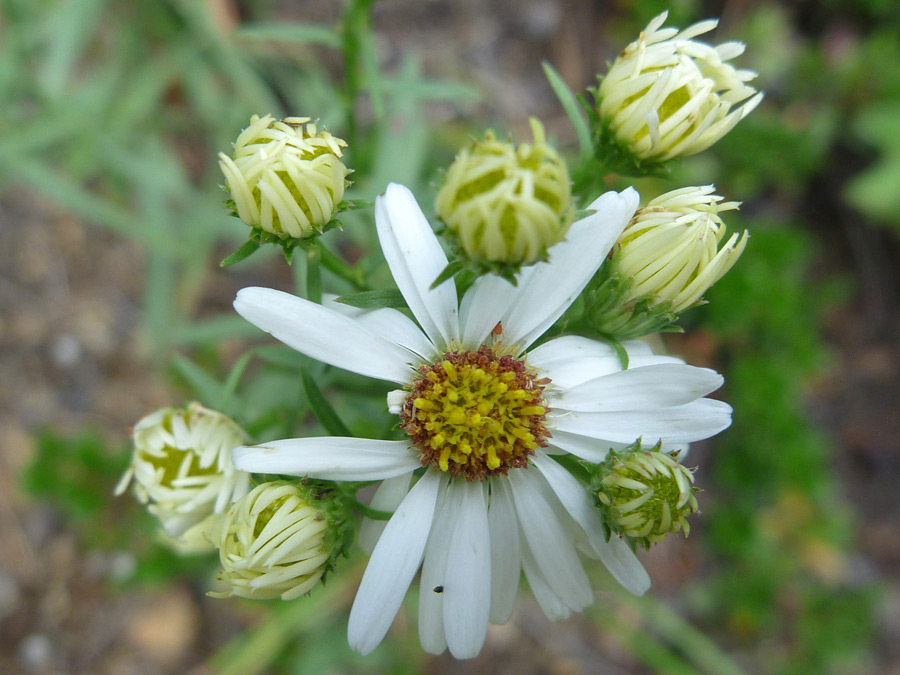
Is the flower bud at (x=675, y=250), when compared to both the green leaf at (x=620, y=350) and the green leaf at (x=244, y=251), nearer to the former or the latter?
the green leaf at (x=620, y=350)

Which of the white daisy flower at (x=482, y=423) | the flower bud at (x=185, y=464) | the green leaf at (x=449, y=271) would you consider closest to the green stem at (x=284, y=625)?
the flower bud at (x=185, y=464)

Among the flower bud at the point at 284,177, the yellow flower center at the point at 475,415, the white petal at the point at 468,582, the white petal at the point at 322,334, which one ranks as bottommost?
the white petal at the point at 468,582

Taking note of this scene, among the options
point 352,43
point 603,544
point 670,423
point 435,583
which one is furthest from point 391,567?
point 352,43

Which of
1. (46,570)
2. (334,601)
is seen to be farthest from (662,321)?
(46,570)

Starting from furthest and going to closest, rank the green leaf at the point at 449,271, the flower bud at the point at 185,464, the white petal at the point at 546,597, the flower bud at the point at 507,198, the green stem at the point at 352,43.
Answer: the green stem at the point at 352,43 → the flower bud at the point at 185,464 → the white petal at the point at 546,597 → the green leaf at the point at 449,271 → the flower bud at the point at 507,198

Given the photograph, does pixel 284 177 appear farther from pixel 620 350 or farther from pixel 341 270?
pixel 620 350
